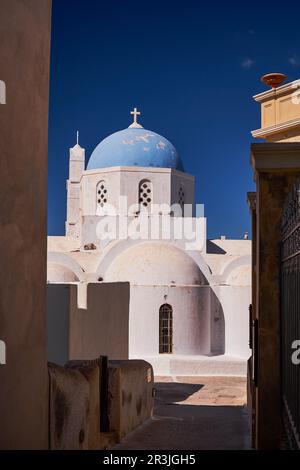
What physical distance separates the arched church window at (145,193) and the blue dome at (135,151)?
69cm

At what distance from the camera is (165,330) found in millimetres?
17453

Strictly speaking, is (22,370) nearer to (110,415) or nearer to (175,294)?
(110,415)

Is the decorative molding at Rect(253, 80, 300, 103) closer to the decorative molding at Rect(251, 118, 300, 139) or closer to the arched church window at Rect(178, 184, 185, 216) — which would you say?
the decorative molding at Rect(251, 118, 300, 139)

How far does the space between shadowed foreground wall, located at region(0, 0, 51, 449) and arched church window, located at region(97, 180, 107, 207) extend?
57.8 feet

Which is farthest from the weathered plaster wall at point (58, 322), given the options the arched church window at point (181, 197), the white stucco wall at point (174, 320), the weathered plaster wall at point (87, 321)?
the arched church window at point (181, 197)

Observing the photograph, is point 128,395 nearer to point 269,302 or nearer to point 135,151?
point 269,302

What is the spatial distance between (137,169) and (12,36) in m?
18.1

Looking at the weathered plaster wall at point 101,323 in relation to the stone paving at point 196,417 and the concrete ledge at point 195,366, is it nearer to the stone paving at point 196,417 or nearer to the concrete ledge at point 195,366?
the stone paving at point 196,417

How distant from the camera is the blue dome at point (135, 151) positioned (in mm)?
21828

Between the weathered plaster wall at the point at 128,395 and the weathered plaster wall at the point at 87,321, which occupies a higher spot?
the weathered plaster wall at the point at 87,321

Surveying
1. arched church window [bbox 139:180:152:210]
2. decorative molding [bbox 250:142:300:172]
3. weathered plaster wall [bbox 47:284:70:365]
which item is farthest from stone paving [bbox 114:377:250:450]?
arched church window [bbox 139:180:152:210]

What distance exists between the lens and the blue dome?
859 inches

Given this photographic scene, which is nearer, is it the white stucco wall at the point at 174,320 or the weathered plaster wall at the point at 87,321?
the weathered plaster wall at the point at 87,321

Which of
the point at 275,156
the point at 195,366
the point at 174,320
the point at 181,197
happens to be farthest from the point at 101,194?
the point at 275,156
